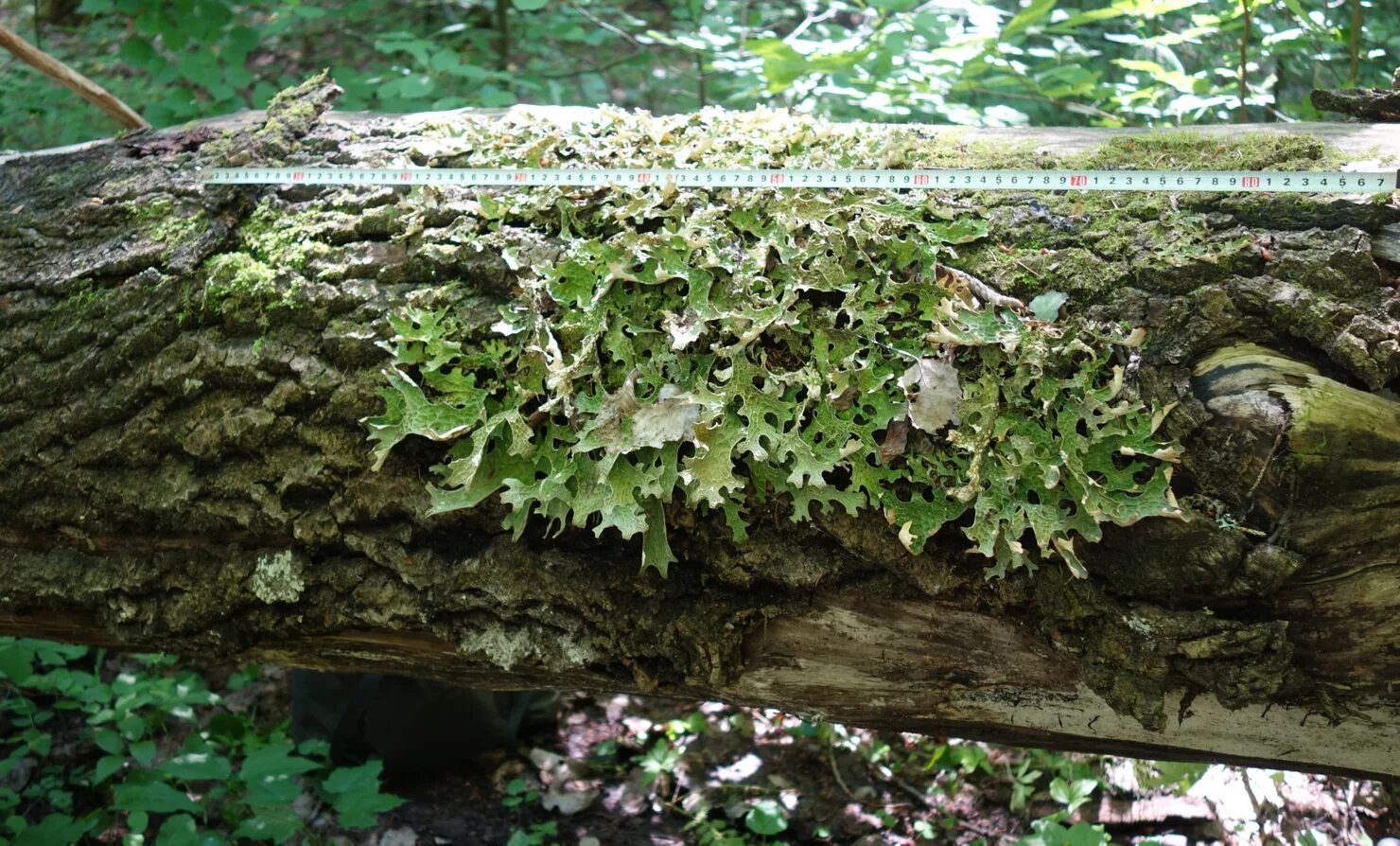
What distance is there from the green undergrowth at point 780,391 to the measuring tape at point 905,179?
0.10 m

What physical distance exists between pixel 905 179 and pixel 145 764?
2647 millimetres

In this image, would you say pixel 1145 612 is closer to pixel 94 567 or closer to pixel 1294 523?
pixel 1294 523

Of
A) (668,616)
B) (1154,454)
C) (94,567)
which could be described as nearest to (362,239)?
(94,567)


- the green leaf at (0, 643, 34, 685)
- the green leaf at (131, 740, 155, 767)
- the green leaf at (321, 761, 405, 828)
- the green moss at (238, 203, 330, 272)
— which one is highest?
the green moss at (238, 203, 330, 272)

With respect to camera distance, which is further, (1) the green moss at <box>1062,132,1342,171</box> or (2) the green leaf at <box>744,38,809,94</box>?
(2) the green leaf at <box>744,38,809,94</box>

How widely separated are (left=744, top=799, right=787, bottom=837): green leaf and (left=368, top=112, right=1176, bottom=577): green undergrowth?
53.0 inches

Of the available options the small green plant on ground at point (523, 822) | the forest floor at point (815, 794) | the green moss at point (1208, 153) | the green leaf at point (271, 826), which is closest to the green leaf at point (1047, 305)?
the green moss at point (1208, 153)

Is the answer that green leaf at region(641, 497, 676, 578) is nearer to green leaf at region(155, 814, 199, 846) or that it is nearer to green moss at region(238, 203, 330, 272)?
green moss at region(238, 203, 330, 272)

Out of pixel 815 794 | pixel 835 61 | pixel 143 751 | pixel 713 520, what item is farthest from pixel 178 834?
pixel 835 61

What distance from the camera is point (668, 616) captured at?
1.76 m

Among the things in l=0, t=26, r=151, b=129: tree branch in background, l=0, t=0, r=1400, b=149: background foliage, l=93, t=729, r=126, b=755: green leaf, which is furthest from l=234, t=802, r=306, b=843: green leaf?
l=0, t=0, r=1400, b=149: background foliage

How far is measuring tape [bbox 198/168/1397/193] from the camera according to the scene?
181 cm

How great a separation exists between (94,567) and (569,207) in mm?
1242

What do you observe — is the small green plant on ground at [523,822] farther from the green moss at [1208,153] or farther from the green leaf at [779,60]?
the green leaf at [779,60]
